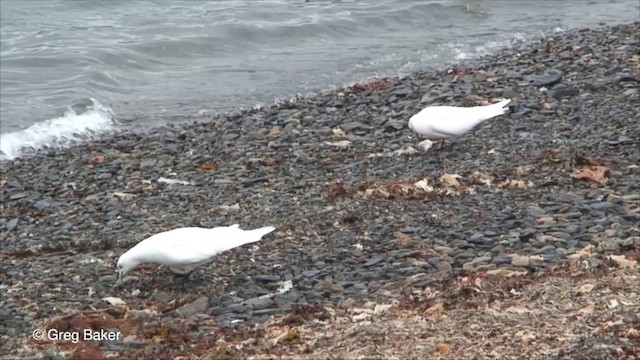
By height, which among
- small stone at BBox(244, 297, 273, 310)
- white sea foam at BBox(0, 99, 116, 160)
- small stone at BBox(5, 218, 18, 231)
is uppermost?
small stone at BBox(244, 297, 273, 310)

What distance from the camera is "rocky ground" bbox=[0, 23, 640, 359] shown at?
5.64m

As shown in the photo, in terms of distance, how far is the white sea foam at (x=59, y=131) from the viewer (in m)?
13.3

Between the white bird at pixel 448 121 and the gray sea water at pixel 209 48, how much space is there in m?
5.29

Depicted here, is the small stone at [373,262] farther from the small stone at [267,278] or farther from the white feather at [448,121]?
the white feather at [448,121]

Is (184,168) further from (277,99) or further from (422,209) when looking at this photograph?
(277,99)

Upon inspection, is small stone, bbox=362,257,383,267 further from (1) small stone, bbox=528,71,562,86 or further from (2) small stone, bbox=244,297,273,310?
(1) small stone, bbox=528,71,562,86

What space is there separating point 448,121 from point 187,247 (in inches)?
144

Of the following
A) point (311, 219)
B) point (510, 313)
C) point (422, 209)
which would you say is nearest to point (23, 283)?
point (311, 219)

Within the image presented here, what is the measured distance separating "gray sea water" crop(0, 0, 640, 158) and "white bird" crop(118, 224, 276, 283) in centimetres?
668

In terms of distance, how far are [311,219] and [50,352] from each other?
287 cm

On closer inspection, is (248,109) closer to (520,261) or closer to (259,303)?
(259,303)

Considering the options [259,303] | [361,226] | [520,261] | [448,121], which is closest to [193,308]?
[259,303]

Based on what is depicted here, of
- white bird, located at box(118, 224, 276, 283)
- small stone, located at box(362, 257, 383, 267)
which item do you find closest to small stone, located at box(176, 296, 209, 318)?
white bird, located at box(118, 224, 276, 283)

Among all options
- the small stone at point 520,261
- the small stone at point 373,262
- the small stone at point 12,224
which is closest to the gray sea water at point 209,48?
the small stone at point 12,224
